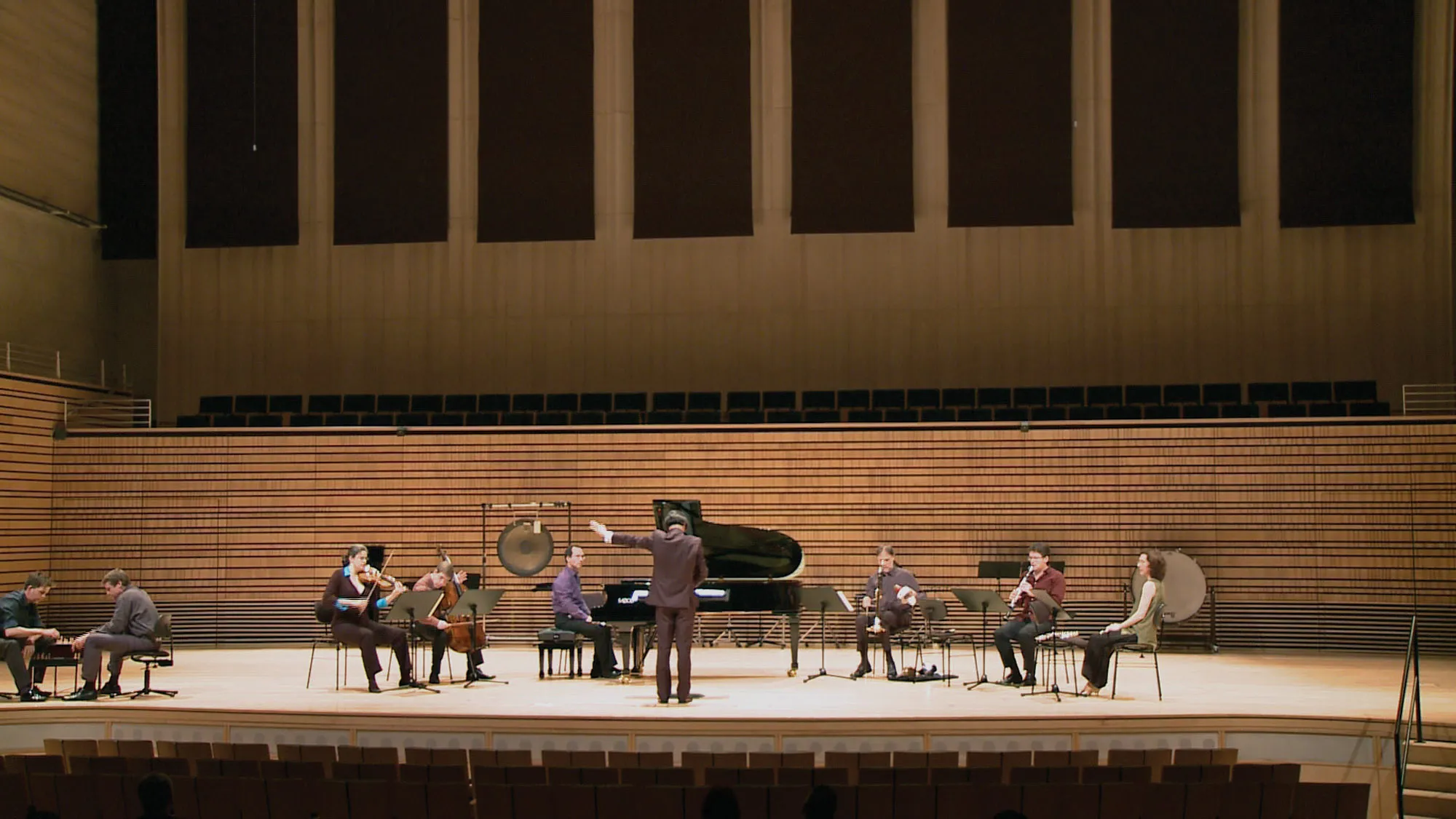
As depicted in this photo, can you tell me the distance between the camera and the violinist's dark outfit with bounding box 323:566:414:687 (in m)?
9.43

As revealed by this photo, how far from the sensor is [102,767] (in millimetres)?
5605

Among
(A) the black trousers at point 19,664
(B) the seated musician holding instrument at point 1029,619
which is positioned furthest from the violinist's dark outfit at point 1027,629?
(A) the black trousers at point 19,664

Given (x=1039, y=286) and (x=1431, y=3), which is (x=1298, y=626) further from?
(x=1431, y=3)

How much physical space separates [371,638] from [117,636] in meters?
1.72

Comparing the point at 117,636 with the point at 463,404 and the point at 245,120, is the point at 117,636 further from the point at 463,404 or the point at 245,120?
the point at 245,120

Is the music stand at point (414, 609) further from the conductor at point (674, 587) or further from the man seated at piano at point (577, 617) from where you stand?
the conductor at point (674, 587)

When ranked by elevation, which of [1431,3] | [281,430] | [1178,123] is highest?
[1431,3]

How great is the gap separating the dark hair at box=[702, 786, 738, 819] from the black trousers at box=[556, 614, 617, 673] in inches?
249

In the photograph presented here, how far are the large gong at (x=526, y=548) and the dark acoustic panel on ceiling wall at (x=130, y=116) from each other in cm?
777

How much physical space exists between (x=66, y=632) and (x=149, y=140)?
653 cm

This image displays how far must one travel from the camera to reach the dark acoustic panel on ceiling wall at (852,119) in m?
15.3

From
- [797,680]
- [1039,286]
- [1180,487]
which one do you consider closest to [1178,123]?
[1039,286]

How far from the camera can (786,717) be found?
8.02m

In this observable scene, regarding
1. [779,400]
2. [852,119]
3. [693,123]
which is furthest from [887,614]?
[693,123]
